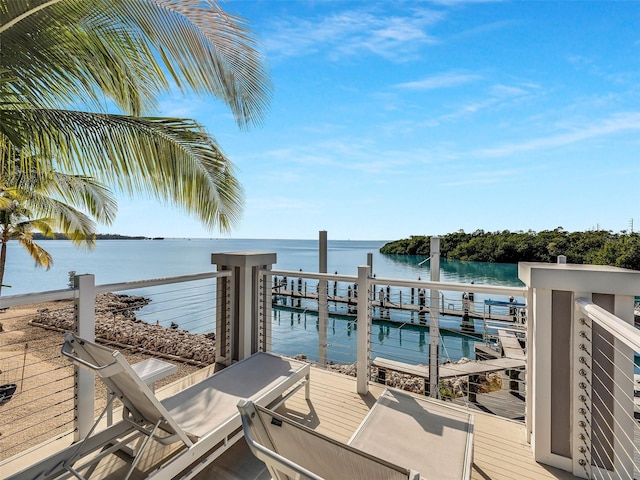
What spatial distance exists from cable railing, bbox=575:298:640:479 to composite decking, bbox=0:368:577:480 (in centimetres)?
25

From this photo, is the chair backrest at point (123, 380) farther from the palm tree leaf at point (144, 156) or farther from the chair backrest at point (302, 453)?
the palm tree leaf at point (144, 156)

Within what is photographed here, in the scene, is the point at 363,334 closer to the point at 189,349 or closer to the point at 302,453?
the point at 302,453

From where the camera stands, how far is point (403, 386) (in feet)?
26.4

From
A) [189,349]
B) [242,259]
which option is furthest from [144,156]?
[189,349]

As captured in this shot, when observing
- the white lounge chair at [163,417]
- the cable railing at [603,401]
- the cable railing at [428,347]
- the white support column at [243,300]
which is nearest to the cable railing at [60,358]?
the white support column at [243,300]

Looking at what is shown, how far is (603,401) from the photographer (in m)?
1.98

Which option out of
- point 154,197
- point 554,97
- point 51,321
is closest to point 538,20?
point 554,97

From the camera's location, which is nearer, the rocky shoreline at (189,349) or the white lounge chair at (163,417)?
the white lounge chair at (163,417)

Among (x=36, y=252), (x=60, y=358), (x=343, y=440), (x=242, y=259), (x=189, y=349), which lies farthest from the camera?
(x=36, y=252)

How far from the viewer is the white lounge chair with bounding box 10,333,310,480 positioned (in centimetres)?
165

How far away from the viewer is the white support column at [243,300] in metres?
→ 3.57

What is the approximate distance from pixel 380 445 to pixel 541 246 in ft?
120

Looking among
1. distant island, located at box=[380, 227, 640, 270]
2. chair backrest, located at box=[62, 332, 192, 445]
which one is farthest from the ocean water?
chair backrest, located at box=[62, 332, 192, 445]

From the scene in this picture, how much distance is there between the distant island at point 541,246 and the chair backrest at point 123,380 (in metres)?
12.4
